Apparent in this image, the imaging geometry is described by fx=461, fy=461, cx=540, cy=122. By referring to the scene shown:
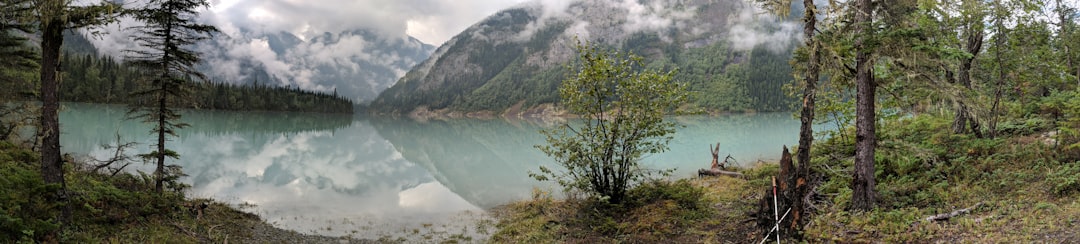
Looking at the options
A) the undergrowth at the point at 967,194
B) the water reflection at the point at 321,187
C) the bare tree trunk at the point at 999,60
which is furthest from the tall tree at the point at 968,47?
the water reflection at the point at 321,187

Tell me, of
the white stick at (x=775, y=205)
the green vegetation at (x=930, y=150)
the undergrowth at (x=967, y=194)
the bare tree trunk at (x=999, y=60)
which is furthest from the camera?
the bare tree trunk at (x=999, y=60)

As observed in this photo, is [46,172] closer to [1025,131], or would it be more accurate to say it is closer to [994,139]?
[994,139]

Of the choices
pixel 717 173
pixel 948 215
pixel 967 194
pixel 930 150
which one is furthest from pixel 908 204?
pixel 717 173

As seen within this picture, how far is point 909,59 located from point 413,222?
14.1m

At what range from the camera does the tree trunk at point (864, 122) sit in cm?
901

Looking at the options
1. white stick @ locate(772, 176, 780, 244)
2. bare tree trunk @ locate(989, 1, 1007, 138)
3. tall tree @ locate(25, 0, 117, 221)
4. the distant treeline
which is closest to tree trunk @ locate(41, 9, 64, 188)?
tall tree @ locate(25, 0, 117, 221)

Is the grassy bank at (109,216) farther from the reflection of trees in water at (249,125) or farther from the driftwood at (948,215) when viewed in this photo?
the reflection of trees in water at (249,125)

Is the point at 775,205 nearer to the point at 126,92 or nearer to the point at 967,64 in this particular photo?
the point at 967,64

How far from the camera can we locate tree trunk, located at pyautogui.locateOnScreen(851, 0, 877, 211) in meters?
9.01

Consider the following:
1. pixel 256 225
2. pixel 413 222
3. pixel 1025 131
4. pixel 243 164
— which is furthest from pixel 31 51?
pixel 1025 131

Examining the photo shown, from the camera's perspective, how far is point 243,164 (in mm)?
30000

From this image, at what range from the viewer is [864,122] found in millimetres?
9078

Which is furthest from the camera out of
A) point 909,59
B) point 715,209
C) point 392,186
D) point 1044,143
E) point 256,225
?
point 392,186

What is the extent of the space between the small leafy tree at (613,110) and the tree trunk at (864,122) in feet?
12.4
